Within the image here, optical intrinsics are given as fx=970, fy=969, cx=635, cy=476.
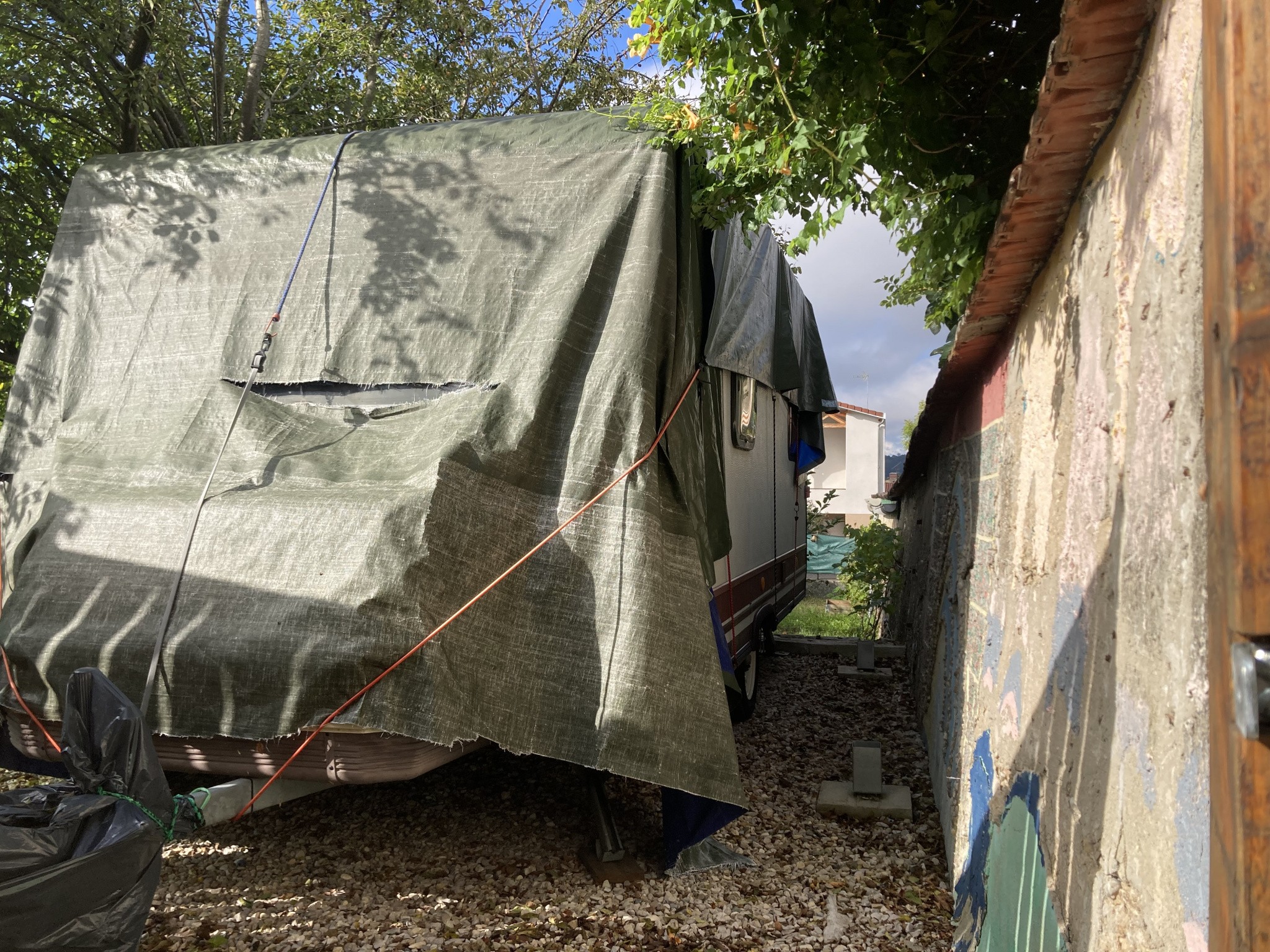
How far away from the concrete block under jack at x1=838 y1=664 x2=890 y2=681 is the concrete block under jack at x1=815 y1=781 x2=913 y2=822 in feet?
11.0

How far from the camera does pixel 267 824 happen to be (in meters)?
4.82

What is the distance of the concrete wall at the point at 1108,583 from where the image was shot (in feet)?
5.05

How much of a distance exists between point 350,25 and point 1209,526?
41.1 feet

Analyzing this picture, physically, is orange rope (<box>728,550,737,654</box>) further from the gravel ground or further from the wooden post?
the wooden post

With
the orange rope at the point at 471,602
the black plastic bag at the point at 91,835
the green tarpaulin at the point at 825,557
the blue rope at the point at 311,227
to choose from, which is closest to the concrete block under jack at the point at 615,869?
the orange rope at the point at 471,602

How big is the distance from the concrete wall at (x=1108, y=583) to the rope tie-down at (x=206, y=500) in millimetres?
1472

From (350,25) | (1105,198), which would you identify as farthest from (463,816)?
(350,25)

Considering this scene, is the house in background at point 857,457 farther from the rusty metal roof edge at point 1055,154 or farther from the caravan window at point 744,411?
the rusty metal roof edge at point 1055,154

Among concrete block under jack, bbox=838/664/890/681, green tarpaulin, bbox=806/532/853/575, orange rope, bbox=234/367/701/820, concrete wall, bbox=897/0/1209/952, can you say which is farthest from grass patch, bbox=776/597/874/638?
concrete wall, bbox=897/0/1209/952

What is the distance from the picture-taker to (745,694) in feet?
23.1

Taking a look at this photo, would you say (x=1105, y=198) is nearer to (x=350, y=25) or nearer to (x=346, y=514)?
(x=346, y=514)

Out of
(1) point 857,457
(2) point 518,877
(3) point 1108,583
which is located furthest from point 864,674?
(1) point 857,457

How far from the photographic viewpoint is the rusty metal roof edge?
6.35ft

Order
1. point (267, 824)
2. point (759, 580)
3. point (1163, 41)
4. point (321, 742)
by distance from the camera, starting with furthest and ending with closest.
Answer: point (759, 580) < point (267, 824) < point (321, 742) < point (1163, 41)
